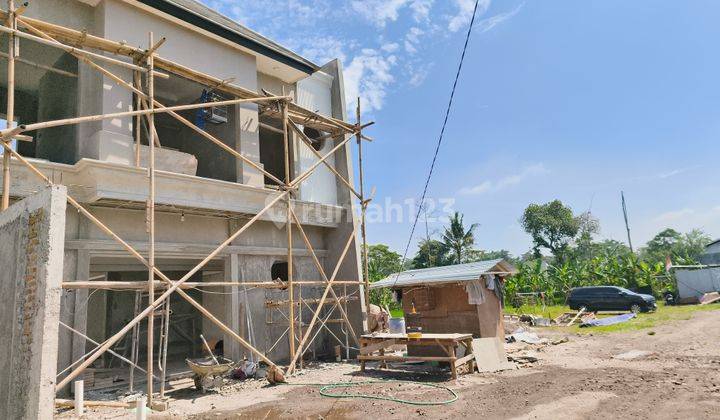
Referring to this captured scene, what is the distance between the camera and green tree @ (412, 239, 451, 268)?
139ft

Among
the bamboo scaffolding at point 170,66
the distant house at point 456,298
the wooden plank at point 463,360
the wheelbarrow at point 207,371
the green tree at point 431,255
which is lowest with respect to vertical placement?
the wooden plank at point 463,360

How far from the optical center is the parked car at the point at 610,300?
2427 centimetres

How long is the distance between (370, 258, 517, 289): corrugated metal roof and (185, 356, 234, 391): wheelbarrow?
20.4ft

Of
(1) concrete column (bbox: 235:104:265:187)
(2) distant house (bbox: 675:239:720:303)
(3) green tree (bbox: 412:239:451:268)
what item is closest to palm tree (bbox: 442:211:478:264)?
(3) green tree (bbox: 412:239:451:268)

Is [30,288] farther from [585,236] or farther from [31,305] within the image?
[585,236]

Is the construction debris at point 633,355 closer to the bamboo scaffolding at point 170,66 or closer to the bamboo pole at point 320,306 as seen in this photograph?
the bamboo pole at point 320,306

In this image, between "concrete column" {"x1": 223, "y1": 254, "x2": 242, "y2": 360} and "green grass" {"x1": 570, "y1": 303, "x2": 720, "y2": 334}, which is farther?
"green grass" {"x1": 570, "y1": 303, "x2": 720, "y2": 334}

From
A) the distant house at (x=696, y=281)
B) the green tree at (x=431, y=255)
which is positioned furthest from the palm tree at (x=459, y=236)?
the distant house at (x=696, y=281)

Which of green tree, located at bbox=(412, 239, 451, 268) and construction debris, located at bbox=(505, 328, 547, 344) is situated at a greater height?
green tree, located at bbox=(412, 239, 451, 268)

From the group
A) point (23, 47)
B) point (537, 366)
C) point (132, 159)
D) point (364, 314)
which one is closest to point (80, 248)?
point (132, 159)

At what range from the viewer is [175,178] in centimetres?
1073

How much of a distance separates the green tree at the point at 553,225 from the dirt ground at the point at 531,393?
35.0 m

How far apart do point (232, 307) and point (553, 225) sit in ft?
136

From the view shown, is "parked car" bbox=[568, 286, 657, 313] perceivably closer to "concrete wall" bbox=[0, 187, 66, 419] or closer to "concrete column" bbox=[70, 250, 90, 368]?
"concrete column" bbox=[70, 250, 90, 368]
